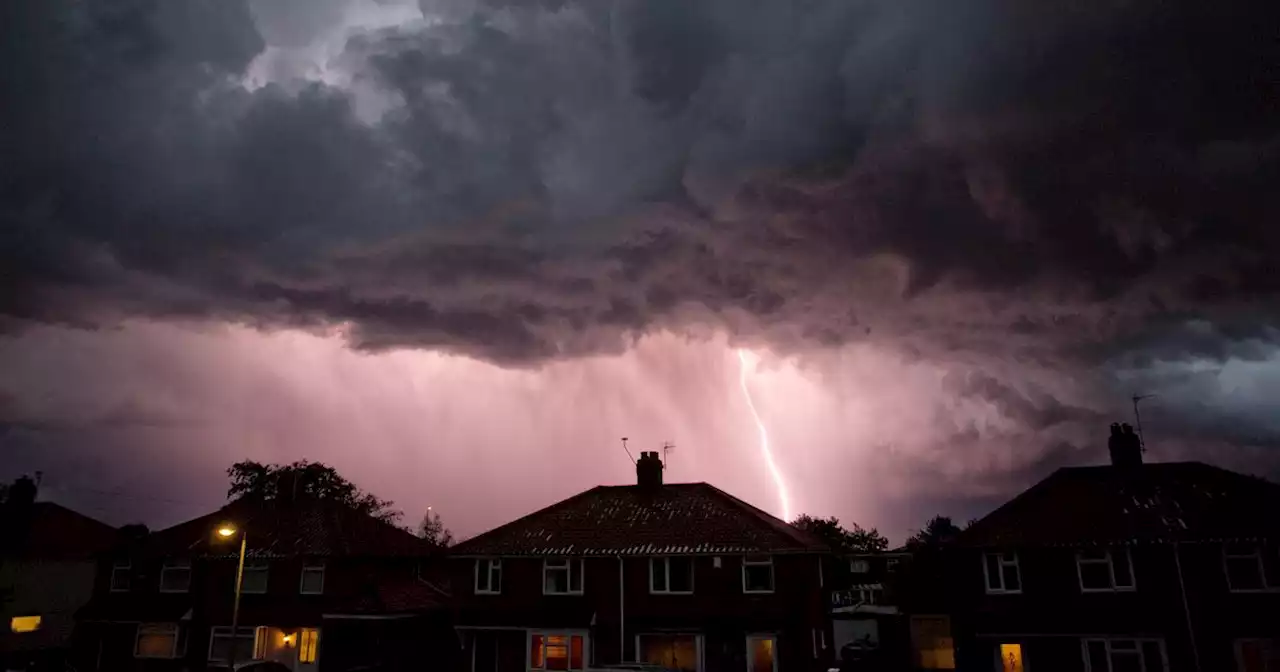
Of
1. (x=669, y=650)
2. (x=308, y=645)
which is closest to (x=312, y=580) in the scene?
(x=308, y=645)

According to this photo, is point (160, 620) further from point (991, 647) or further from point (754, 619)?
point (991, 647)

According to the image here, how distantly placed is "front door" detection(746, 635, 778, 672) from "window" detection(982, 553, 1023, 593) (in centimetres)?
915

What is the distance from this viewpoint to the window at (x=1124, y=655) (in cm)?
2830

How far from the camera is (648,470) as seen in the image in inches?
1582

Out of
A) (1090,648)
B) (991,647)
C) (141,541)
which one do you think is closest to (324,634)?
(141,541)

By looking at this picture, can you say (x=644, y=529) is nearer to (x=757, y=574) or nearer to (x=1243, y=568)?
(x=757, y=574)

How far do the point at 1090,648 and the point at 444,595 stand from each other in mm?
29305

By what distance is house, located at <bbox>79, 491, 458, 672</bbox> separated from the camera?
35.6 m

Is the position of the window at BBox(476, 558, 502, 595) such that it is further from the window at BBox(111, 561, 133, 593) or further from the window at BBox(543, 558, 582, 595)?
the window at BBox(111, 561, 133, 593)

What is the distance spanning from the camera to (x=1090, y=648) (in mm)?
29203

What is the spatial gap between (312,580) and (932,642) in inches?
1262

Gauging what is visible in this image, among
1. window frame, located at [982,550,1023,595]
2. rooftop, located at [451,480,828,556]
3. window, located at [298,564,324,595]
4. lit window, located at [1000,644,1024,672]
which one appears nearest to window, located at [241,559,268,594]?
window, located at [298,564,324,595]

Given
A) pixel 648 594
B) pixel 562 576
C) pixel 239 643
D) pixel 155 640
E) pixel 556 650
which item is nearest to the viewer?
pixel 648 594

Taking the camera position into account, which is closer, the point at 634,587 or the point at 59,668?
the point at 634,587
